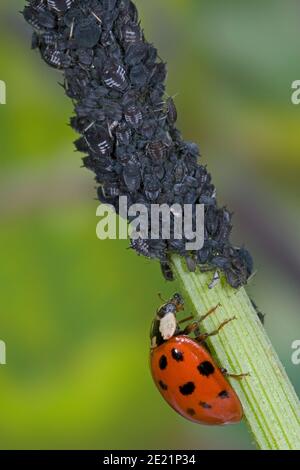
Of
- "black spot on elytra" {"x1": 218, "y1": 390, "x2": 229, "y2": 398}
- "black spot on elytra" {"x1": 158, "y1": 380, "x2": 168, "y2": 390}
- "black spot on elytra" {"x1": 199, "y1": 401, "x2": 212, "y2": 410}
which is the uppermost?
"black spot on elytra" {"x1": 218, "y1": 390, "x2": 229, "y2": 398}

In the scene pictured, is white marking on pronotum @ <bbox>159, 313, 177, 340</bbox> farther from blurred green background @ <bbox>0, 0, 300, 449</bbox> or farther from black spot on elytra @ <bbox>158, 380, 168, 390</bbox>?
blurred green background @ <bbox>0, 0, 300, 449</bbox>

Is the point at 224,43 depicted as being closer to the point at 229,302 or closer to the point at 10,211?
the point at 10,211

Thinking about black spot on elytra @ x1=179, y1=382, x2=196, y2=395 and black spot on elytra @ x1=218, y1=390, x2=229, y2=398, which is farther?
black spot on elytra @ x1=179, y1=382, x2=196, y2=395

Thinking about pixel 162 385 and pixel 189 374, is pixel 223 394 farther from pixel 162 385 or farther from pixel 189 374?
pixel 162 385

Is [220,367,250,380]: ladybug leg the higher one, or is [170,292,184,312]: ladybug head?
[170,292,184,312]: ladybug head

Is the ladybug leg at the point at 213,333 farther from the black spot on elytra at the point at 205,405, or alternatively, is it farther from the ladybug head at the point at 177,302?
the ladybug head at the point at 177,302

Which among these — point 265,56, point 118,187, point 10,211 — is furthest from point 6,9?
point 118,187

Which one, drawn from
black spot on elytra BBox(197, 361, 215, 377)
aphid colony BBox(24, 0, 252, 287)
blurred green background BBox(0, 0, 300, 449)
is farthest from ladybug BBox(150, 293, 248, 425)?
blurred green background BBox(0, 0, 300, 449)

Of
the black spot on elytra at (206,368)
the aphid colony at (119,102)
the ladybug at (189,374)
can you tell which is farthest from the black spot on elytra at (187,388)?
the aphid colony at (119,102)
